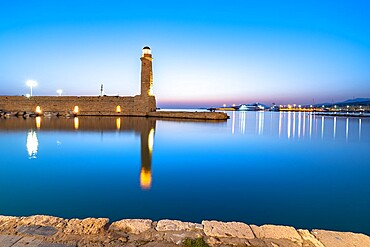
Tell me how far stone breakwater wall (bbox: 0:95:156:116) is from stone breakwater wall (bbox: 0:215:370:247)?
21.6 metres

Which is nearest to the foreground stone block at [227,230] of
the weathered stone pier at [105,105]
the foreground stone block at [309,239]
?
the foreground stone block at [309,239]

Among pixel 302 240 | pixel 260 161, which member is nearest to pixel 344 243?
pixel 302 240

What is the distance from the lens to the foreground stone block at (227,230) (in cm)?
211

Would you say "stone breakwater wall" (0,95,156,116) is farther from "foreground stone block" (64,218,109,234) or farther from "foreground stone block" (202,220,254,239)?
"foreground stone block" (202,220,254,239)

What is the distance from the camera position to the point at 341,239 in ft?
6.77

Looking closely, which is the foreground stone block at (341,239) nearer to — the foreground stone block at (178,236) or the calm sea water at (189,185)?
the calm sea water at (189,185)

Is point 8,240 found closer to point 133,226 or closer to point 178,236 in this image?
point 133,226

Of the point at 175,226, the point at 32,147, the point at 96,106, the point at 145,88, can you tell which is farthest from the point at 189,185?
the point at 96,106

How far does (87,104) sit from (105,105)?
1.88m

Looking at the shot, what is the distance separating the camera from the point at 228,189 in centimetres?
414

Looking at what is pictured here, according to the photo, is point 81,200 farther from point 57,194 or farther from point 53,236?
point 53,236

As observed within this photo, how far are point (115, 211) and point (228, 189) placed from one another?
1806mm

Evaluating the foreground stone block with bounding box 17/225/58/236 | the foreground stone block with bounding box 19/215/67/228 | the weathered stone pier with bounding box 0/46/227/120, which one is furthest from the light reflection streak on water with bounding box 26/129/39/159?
the weathered stone pier with bounding box 0/46/227/120

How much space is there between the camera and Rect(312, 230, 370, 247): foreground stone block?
1989 millimetres
